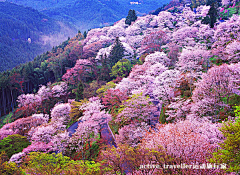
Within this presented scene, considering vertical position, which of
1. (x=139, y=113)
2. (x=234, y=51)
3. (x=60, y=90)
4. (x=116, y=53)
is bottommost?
(x=139, y=113)

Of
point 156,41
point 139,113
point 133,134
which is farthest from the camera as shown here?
point 156,41

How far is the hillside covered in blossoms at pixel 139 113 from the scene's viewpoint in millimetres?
11570

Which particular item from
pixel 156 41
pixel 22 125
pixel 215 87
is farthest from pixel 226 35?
pixel 22 125

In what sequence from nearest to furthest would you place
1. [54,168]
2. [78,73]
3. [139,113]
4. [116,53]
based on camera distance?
1. [54,168]
2. [139,113]
3. [78,73]
4. [116,53]

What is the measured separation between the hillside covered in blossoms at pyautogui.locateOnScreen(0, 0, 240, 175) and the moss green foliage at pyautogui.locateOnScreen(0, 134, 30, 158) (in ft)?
0.49

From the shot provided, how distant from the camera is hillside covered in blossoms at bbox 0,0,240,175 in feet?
38.0

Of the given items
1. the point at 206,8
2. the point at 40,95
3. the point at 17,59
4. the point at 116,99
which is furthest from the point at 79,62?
the point at 17,59

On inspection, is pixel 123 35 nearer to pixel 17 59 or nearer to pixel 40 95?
pixel 40 95

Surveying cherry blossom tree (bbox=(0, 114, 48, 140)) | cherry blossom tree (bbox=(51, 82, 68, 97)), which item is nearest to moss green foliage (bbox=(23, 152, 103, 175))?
cherry blossom tree (bbox=(0, 114, 48, 140))

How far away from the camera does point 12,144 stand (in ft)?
89.4

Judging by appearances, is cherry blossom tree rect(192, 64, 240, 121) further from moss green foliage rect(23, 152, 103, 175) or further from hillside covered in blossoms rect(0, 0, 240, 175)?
moss green foliage rect(23, 152, 103, 175)

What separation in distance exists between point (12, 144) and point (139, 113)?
2435 cm

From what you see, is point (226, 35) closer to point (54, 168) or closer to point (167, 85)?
point (167, 85)

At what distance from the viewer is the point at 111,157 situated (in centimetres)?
1241
